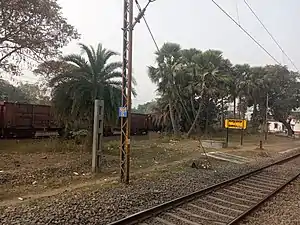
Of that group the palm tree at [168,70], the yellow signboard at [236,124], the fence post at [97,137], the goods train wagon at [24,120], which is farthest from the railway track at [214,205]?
the palm tree at [168,70]

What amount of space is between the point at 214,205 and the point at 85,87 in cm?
1079

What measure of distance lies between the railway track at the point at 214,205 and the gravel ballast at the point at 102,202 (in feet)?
1.36

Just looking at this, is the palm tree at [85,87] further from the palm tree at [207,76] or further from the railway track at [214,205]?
the palm tree at [207,76]

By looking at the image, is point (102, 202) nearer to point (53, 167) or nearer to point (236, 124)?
point (53, 167)

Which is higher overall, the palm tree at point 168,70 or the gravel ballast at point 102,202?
the palm tree at point 168,70

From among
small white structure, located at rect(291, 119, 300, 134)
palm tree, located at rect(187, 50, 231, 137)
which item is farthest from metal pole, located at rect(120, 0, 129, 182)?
small white structure, located at rect(291, 119, 300, 134)

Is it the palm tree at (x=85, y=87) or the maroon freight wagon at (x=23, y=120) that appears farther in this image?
the maroon freight wagon at (x=23, y=120)

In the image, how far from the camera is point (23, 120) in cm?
2648

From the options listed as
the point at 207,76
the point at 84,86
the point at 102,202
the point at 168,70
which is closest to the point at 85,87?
the point at 84,86

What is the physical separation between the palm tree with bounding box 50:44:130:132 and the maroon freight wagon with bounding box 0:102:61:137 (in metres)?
6.18

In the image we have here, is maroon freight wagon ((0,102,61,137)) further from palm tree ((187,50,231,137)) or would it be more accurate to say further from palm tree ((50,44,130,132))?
palm tree ((187,50,231,137))

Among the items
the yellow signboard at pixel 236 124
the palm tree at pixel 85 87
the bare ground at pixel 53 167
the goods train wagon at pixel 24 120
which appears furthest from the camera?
the yellow signboard at pixel 236 124

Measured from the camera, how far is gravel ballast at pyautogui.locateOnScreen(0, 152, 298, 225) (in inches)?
281

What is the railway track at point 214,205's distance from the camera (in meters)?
7.57
